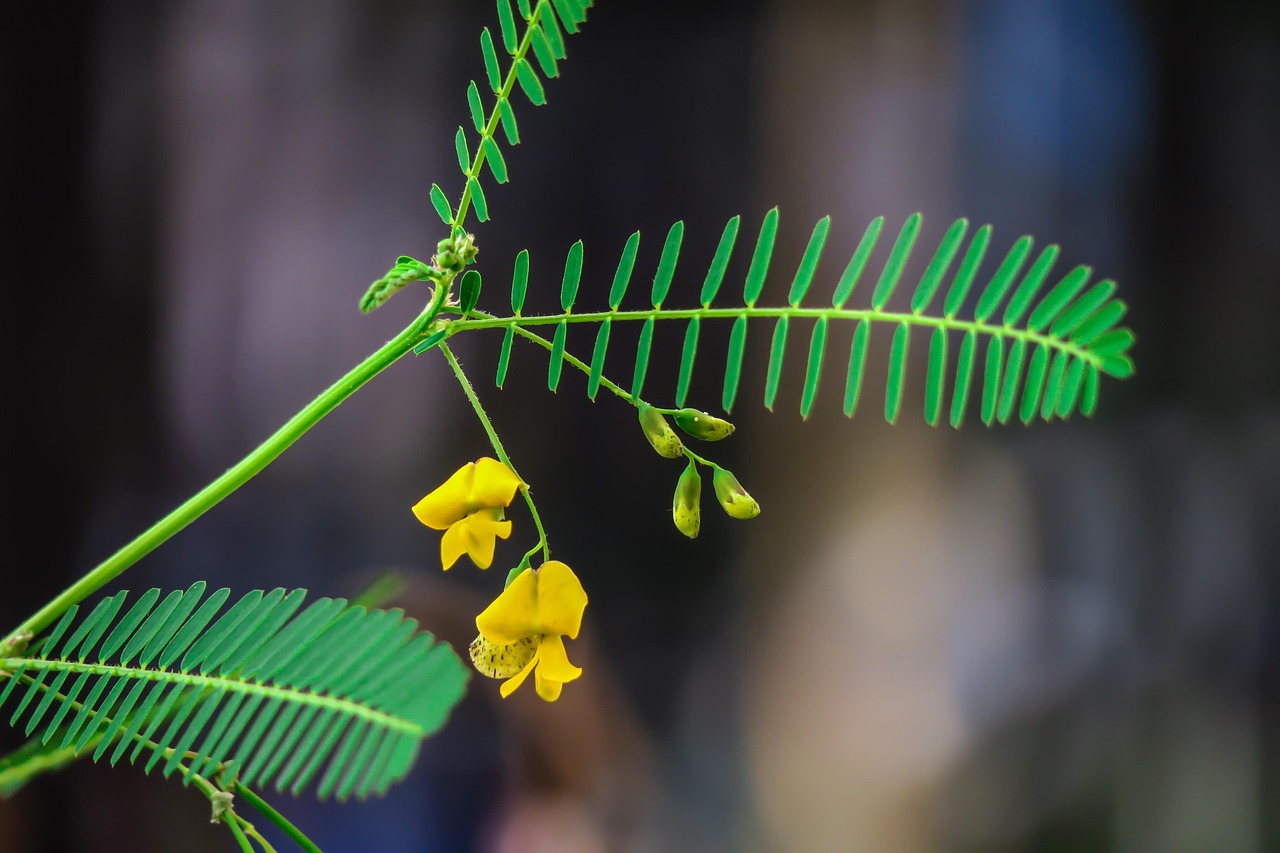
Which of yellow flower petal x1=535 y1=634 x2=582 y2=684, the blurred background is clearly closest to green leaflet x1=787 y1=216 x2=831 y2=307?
yellow flower petal x1=535 y1=634 x2=582 y2=684

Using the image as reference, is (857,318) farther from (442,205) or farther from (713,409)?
(713,409)

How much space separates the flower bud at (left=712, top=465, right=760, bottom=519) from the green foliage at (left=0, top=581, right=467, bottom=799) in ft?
0.30

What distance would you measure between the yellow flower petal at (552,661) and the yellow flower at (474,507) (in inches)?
1.1

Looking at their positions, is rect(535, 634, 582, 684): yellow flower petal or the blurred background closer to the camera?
rect(535, 634, 582, 684): yellow flower petal

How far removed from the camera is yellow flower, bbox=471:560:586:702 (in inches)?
9.7

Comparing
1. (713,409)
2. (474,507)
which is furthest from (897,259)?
(713,409)

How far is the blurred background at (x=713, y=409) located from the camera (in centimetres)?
133

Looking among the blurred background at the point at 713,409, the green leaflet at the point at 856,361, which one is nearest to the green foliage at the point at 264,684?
the green leaflet at the point at 856,361

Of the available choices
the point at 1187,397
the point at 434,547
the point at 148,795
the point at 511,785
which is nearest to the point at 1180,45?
the point at 1187,397

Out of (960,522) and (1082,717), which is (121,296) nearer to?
(960,522)

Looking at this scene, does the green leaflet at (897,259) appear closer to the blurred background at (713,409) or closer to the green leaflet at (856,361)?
the green leaflet at (856,361)

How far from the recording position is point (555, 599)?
25 centimetres

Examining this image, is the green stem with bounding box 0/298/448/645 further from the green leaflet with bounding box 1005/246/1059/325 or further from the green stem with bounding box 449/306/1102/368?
the green leaflet with bounding box 1005/246/1059/325

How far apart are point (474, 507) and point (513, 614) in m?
0.03
